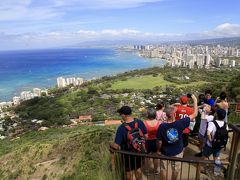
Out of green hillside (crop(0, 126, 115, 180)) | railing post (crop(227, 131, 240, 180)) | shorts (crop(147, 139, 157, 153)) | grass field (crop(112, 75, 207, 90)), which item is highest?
railing post (crop(227, 131, 240, 180))

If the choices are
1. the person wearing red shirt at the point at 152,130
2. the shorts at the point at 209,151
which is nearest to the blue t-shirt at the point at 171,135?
the person wearing red shirt at the point at 152,130

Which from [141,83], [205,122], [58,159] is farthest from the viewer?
[141,83]

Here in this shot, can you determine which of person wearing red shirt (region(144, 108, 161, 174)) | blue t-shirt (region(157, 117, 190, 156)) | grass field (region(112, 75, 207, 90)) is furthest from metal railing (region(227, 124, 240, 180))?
grass field (region(112, 75, 207, 90))

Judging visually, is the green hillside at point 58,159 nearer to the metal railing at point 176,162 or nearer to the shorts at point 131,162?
the metal railing at point 176,162

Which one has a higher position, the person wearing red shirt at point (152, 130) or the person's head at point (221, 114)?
the person's head at point (221, 114)

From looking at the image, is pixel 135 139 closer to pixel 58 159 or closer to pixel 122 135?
pixel 122 135

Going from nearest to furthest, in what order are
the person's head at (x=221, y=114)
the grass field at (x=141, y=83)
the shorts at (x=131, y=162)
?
the shorts at (x=131, y=162) < the person's head at (x=221, y=114) < the grass field at (x=141, y=83)

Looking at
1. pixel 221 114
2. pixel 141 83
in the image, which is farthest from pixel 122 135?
pixel 141 83

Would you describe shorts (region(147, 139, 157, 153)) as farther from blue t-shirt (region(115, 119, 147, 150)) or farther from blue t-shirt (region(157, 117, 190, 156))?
blue t-shirt (region(115, 119, 147, 150))
